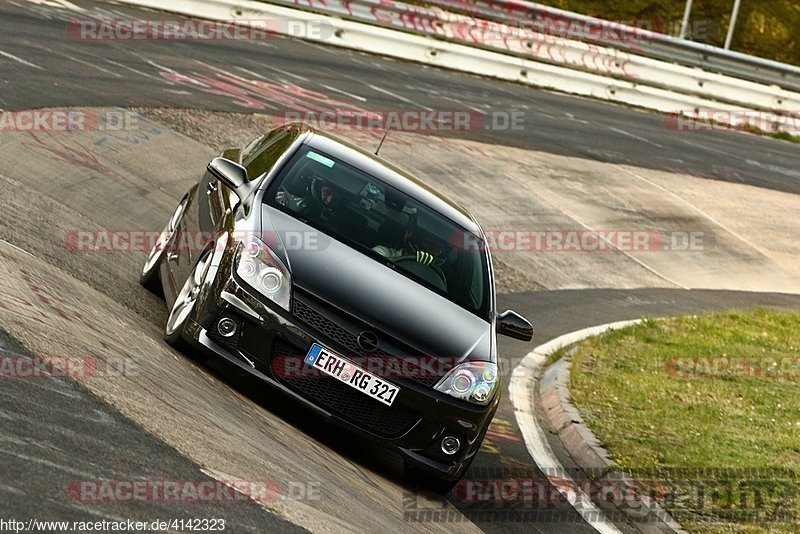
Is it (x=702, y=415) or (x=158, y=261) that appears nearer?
(x=158, y=261)

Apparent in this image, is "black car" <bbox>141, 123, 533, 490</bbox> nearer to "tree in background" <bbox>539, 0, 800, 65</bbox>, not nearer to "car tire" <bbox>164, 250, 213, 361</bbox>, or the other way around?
"car tire" <bbox>164, 250, 213, 361</bbox>

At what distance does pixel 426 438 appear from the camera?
7086mm

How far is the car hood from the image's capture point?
707 cm

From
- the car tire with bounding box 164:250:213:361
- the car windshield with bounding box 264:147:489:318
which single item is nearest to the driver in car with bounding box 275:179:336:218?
the car windshield with bounding box 264:147:489:318

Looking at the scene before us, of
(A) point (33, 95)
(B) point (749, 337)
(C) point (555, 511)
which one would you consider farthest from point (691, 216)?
(C) point (555, 511)

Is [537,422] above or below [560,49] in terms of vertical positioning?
below

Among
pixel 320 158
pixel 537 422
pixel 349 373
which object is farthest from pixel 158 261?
pixel 537 422

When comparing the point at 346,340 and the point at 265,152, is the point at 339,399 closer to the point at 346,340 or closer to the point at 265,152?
the point at 346,340

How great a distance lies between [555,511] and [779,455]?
7.35ft

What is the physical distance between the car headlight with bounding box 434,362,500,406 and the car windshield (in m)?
0.64

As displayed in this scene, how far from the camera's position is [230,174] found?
318 inches

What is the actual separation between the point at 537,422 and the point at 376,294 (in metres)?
3.21

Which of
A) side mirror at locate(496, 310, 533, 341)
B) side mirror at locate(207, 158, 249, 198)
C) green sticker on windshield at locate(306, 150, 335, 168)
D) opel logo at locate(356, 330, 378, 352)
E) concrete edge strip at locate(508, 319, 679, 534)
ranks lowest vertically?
concrete edge strip at locate(508, 319, 679, 534)

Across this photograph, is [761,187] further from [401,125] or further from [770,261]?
[401,125]
